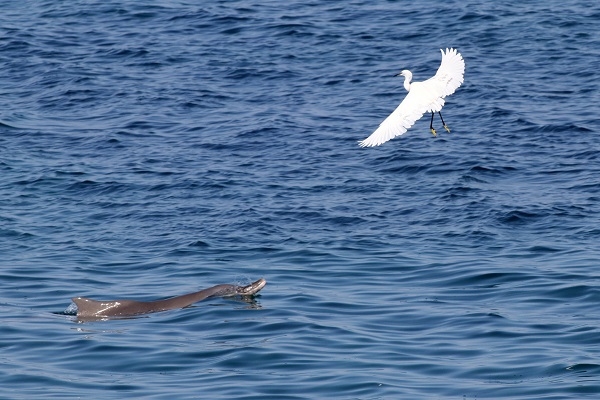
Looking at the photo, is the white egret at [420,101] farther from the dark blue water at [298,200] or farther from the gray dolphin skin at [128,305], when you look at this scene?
the gray dolphin skin at [128,305]

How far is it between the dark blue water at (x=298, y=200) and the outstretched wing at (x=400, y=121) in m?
2.62

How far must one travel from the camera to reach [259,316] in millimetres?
18297

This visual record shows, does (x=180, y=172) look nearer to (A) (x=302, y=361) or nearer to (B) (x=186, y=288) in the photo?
(B) (x=186, y=288)

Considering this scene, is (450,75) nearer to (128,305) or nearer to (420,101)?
(420,101)

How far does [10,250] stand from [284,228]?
4.88 meters

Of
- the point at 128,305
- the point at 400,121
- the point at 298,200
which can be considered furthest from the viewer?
the point at 298,200

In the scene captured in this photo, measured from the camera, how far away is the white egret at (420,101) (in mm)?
18234

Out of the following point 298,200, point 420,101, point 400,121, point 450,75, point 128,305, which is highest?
point 450,75

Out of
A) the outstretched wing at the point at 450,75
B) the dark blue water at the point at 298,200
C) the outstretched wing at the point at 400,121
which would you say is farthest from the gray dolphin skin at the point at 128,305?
the outstretched wing at the point at 450,75

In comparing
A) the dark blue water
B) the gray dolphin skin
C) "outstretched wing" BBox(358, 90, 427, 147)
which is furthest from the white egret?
the gray dolphin skin

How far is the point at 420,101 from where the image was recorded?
62.3 ft

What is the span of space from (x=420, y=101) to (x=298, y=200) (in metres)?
4.97

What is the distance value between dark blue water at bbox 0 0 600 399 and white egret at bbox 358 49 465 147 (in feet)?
8.65

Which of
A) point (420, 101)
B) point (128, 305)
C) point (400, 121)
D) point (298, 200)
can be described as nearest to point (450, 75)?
point (420, 101)
